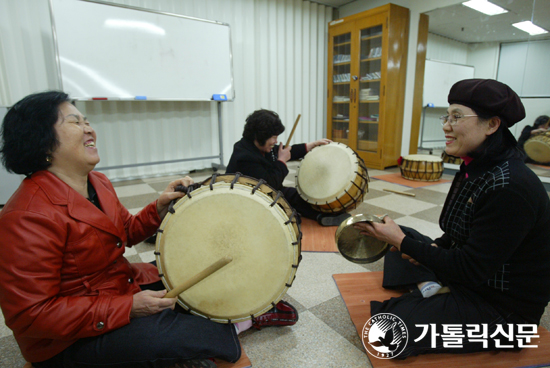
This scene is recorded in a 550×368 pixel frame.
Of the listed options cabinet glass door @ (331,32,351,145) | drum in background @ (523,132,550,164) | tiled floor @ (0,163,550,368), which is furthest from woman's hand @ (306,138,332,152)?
drum in background @ (523,132,550,164)

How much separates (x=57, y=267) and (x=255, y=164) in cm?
150

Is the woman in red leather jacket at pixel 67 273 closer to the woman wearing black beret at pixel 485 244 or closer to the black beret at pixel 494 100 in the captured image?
the woman wearing black beret at pixel 485 244

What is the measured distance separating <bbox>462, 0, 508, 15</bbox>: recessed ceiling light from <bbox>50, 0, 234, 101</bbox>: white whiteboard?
3282mm

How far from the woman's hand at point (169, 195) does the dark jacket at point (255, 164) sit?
3.05 feet

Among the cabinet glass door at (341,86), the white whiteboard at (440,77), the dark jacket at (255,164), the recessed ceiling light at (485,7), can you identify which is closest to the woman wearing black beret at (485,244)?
the dark jacket at (255,164)

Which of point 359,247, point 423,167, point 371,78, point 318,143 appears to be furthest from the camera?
point 371,78

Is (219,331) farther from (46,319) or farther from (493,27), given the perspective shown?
(493,27)

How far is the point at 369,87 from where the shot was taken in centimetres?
525

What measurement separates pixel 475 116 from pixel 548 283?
62cm

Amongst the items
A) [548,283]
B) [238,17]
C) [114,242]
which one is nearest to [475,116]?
[548,283]

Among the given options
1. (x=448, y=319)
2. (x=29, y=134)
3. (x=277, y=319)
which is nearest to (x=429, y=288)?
(x=448, y=319)

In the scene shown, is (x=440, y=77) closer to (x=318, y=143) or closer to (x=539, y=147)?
(x=539, y=147)

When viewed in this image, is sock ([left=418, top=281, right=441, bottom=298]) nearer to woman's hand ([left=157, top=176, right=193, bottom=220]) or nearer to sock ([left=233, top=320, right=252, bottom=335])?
sock ([left=233, top=320, right=252, bottom=335])

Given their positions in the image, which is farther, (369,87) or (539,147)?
(369,87)
